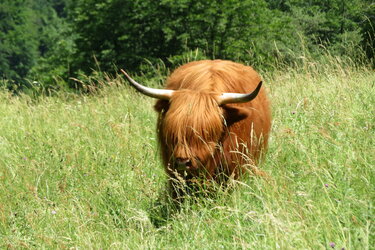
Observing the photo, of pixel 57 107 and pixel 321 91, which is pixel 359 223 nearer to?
pixel 321 91

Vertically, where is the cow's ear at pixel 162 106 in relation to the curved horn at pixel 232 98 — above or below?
below

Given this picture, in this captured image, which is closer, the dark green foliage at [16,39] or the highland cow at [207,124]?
the highland cow at [207,124]

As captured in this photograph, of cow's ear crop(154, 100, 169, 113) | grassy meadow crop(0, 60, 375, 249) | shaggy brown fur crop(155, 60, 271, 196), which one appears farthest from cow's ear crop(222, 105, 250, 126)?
cow's ear crop(154, 100, 169, 113)

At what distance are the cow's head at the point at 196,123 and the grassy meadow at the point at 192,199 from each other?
33 centimetres

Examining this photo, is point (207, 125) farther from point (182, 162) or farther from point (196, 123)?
point (182, 162)

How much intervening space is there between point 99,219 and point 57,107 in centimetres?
444

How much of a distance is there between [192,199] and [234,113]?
787 mm

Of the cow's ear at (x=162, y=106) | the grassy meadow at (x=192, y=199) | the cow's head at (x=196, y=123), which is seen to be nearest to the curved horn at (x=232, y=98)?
the cow's head at (x=196, y=123)

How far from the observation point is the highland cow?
404 centimetres

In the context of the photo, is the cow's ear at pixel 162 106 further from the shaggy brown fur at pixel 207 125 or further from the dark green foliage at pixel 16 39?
the dark green foliage at pixel 16 39

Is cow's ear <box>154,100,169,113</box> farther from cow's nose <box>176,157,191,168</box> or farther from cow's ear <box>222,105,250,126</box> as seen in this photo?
cow's nose <box>176,157,191,168</box>

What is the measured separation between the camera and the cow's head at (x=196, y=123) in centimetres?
400

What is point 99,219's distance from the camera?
13.6 ft

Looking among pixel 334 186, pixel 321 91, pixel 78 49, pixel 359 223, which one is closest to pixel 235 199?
pixel 334 186
